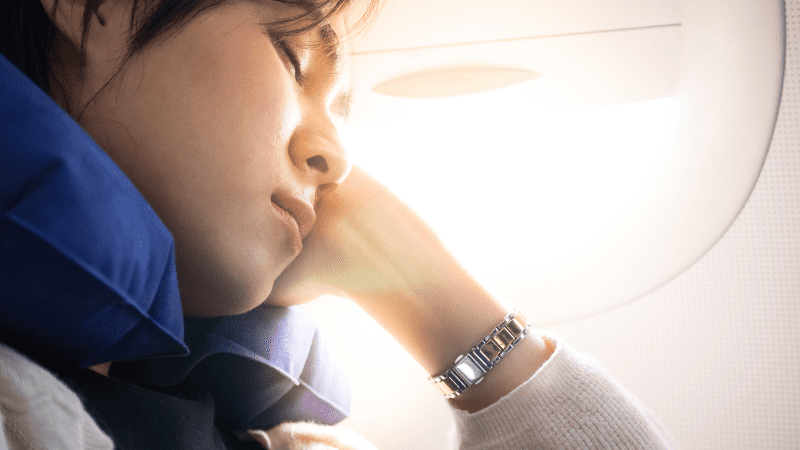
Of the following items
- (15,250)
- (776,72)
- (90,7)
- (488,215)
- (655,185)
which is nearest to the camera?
(15,250)

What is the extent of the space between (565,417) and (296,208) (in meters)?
0.47

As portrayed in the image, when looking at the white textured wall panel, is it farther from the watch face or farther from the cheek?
the cheek

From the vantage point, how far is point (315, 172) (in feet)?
2.06

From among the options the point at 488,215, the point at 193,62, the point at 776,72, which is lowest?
the point at 488,215

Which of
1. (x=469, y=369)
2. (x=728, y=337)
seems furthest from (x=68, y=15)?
(x=728, y=337)

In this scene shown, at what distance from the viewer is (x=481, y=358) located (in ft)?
2.19

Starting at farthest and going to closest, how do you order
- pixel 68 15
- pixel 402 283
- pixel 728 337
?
pixel 728 337, pixel 402 283, pixel 68 15

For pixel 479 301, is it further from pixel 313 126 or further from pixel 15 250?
pixel 15 250

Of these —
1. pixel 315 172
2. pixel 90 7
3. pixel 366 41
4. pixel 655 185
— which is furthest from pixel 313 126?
pixel 655 185

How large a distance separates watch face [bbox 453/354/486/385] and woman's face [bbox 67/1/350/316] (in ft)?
1.01

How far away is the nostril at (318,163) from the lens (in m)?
0.63

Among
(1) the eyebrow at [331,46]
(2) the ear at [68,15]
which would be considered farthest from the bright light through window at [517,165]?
(2) the ear at [68,15]

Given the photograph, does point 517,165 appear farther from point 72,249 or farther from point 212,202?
point 72,249

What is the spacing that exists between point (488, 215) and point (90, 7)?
39.4 inches
